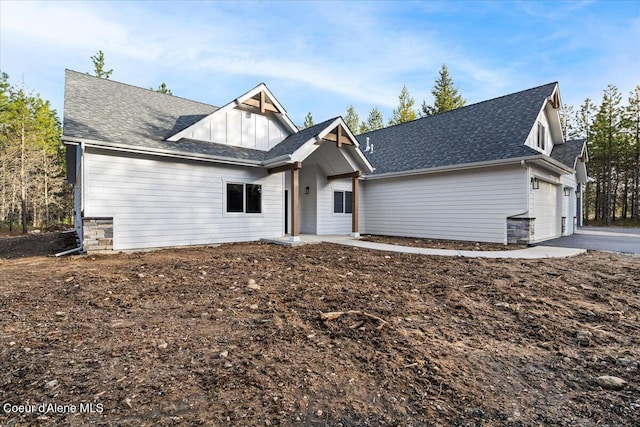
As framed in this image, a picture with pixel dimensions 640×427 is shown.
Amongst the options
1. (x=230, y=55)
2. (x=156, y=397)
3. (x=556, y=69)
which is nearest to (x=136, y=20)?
(x=230, y=55)

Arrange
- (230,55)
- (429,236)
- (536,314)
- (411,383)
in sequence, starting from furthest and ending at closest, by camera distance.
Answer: (230,55)
(429,236)
(536,314)
(411,383)

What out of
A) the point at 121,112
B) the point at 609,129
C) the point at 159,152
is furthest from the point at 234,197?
the point at 609,129

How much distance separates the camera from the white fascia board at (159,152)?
7.33 metres

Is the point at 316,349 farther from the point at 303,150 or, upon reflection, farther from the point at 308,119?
the point at 308,119

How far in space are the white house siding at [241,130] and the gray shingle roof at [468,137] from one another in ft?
17.6

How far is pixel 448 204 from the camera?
1165 cm

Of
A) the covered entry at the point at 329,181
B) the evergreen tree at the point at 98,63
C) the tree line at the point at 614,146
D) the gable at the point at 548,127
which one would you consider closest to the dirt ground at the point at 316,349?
the covered entry at the point at 329,181

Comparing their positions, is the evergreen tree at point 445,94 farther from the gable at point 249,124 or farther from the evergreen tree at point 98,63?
the evergreen tree at point 98,63

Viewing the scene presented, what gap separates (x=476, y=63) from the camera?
55.1 feet

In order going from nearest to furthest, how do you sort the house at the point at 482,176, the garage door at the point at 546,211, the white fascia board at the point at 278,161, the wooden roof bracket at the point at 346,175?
the white fascia board at the point at 278,161 → the house at the point at 482,176 → the garage door at the point at 546,211 → the wooden roof bracket at the point at 346,175

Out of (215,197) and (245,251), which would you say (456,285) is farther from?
(215,197)

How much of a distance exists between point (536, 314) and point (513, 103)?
481 inches

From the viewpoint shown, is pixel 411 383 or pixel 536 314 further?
pixel 536 314

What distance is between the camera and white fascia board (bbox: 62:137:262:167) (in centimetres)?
733
